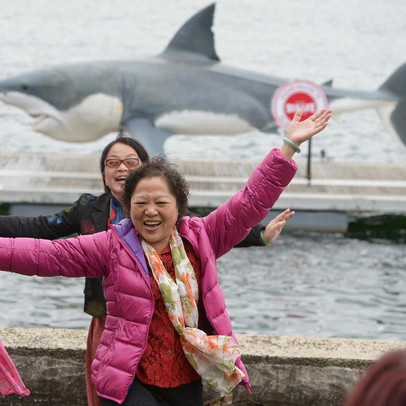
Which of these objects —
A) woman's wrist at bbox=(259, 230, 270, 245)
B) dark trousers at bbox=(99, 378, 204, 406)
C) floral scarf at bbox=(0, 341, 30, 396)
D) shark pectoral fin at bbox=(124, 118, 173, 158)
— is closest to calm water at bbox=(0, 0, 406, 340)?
shark pectoral fin at bbox=(124, 118, 173, 158)

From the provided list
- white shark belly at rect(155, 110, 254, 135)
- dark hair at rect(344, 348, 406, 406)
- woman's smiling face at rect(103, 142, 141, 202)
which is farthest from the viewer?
white shark belly at rect(155, 110, 254, 135)


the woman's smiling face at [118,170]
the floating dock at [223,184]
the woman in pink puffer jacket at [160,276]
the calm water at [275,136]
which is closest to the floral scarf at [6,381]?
the woman in pink puffer jacket at [160,276]

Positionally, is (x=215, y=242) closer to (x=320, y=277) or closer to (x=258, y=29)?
(x=320, y=277)

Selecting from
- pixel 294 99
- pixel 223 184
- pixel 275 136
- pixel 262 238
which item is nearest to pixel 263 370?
pixel 262 238

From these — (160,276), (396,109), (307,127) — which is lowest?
(160,276)

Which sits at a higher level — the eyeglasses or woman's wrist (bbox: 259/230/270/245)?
the eyeglasses

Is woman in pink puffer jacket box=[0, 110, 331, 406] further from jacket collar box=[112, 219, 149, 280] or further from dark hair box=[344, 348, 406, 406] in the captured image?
dark hair box=[344, 348, 406, 406]

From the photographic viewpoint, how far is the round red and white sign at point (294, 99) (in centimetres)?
1216

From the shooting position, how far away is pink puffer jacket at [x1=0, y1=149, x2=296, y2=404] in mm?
3031

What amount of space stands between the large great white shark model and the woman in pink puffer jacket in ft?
28.4

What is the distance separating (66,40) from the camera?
160 ft

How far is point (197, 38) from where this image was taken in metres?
12.7

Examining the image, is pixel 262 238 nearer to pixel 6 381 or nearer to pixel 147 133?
pixel 6 381

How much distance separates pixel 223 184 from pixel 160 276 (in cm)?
929
